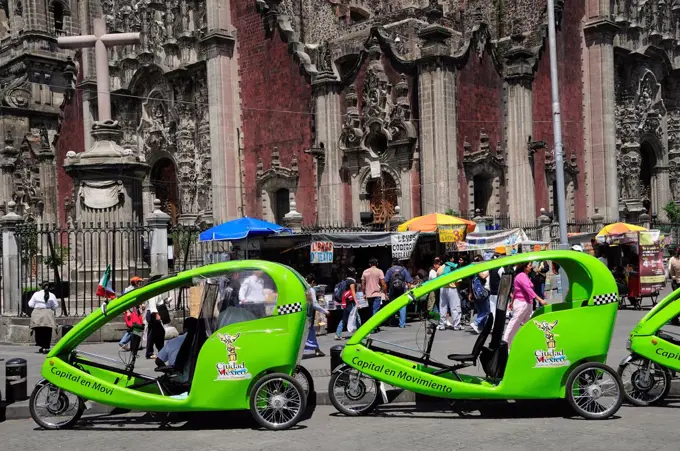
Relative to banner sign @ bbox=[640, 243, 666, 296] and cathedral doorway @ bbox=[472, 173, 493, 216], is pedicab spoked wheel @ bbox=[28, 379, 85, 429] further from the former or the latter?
cathedral doorway @ bbox=[472, 173, 493, 216]

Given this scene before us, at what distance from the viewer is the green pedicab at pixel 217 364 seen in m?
7.96

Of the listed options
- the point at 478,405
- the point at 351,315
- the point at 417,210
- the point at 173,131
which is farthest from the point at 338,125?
the point at 478,405

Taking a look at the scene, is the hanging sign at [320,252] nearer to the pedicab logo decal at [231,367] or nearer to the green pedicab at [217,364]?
the green pedicab at [217,364]

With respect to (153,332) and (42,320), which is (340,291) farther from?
(42,320)

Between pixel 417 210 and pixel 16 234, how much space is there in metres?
13.0

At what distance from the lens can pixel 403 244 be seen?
60.7 ft

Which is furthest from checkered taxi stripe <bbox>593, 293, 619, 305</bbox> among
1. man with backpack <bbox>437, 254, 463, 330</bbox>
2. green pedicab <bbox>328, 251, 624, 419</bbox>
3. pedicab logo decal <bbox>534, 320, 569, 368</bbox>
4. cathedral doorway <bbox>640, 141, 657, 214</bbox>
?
cathedral doorway <bbox>640, 141, 657, 214</bbox>

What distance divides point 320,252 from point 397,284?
206 centimetres

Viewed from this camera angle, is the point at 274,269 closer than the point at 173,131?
Yes

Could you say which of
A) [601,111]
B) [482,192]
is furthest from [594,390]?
[601,111]

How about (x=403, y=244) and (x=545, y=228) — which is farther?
(x=545, y=228)

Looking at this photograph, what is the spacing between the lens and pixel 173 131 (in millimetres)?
33906

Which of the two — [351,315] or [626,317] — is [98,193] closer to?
[351,315]

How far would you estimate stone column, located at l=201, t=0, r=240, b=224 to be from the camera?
1204 inches
